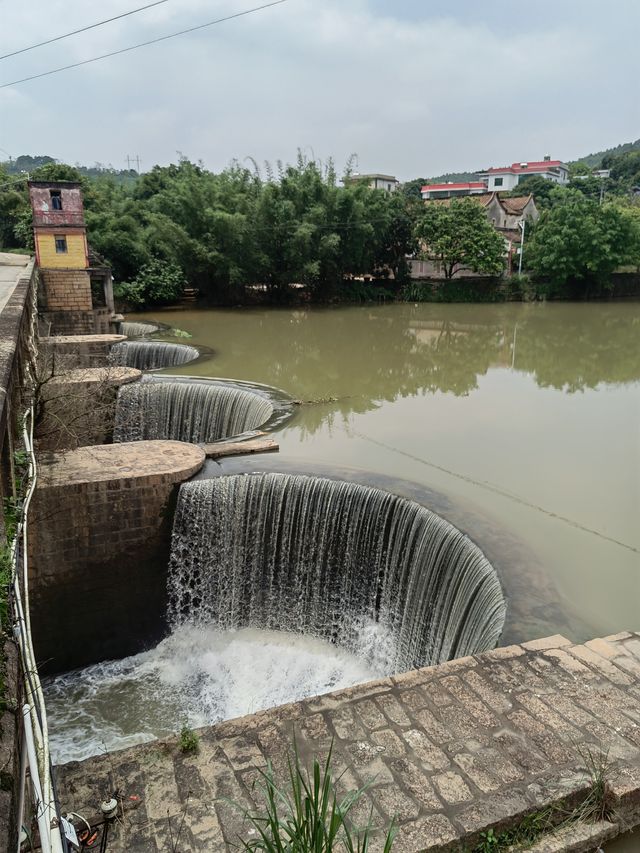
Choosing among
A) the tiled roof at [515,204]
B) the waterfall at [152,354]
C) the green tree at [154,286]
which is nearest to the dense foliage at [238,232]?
the green tree at [154,286]

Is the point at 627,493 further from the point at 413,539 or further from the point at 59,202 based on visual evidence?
the point at 59,202

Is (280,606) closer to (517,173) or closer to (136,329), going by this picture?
(136,329)

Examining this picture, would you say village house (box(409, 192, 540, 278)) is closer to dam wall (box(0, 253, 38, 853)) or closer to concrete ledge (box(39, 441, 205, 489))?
dam wall (box(0, 253, 38, 853))

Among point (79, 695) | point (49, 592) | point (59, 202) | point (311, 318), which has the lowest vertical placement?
point (79, 695)

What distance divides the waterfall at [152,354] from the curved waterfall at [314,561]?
637cm

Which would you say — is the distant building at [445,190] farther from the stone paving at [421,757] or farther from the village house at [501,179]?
the stone paving at [421,757]

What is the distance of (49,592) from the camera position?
5.75 metres

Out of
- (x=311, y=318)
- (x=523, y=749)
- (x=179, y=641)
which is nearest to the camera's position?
(x=523, y=749)

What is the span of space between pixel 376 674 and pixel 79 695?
2650 millimetres

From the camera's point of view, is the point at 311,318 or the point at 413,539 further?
the point at 311,318

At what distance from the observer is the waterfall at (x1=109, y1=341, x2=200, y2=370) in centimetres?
1178

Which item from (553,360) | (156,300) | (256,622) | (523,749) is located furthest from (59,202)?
(523,749)

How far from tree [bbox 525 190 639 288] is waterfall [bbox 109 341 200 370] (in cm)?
1690

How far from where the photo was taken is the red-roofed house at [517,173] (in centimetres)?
5941
